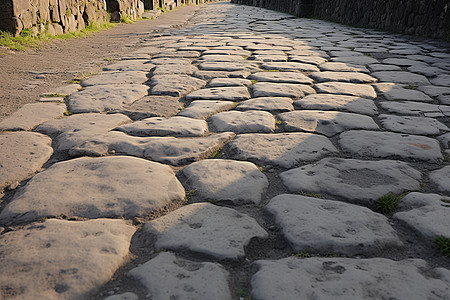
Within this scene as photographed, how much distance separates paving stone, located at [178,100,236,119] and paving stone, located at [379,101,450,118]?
0.98 meters

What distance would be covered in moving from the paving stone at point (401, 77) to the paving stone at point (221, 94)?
128cm

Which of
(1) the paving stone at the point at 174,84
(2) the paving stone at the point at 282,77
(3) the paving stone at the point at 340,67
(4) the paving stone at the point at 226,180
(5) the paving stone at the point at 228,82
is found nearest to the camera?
(4) the paving stone at the point at 226,180

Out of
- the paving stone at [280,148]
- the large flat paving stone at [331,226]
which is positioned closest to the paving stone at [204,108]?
the paving stone at [280,148]

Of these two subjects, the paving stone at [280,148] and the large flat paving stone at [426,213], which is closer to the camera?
the large flat paving stone at [426,213]

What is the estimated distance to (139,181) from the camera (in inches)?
55.4

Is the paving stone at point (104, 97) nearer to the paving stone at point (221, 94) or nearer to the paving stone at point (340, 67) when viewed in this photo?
the paving stone at point (221, 94)

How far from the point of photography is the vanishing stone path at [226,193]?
36.9 inches

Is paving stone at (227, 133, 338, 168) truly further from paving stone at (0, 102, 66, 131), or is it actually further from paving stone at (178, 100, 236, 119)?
paving stone at (0, 102, 66, 131)

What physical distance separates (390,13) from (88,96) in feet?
19.6

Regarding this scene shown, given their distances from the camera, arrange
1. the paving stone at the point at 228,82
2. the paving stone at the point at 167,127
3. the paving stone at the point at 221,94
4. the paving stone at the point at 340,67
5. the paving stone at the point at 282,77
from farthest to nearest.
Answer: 1. the paving stone at the point at 340,67
2. the paving stone at the point at 282,77
3. the paving stone at the point at 228,82
4. the paving stone at the point at 221,94
5. the paving stone at the point at 167,127

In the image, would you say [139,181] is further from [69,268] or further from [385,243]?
[385,243]

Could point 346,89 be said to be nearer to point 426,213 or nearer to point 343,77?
point 343,77

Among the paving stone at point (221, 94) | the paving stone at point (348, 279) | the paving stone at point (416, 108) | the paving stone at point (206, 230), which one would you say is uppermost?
the paving stone at point (416, 108)

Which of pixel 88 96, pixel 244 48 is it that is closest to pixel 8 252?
pixel 88 96
